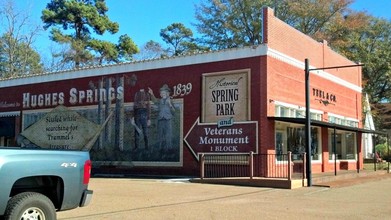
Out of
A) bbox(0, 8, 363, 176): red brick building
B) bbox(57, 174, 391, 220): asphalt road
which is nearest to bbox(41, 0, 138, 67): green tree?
bbox(0, 8, 363, 176): red brick building

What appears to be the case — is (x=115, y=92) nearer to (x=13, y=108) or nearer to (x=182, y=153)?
(x=182, y=153)

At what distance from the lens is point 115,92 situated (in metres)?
25.1

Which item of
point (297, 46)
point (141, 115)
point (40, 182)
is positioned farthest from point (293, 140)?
point (40, 182)

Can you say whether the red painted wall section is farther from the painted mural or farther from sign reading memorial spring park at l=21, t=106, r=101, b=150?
sign reading memorial spring park at l=21, t=106, r=101, b=150

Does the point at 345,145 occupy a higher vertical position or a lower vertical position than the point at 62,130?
lower

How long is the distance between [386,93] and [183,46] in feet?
74.1

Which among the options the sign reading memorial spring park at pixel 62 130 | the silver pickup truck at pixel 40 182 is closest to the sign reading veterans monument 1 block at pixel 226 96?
the sign reading memorial spring park at pixel 62 130

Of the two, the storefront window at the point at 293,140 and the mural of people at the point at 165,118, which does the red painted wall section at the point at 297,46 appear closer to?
the storefront window at the point at 293,140

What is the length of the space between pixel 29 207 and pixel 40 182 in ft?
2.04

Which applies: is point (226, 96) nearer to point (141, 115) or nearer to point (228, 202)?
point (141, 115)

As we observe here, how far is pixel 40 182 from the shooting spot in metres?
8.24

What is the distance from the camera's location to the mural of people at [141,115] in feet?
78.2

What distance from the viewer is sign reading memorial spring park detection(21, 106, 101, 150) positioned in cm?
2598

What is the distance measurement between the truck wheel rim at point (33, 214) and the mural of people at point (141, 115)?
15.9m
